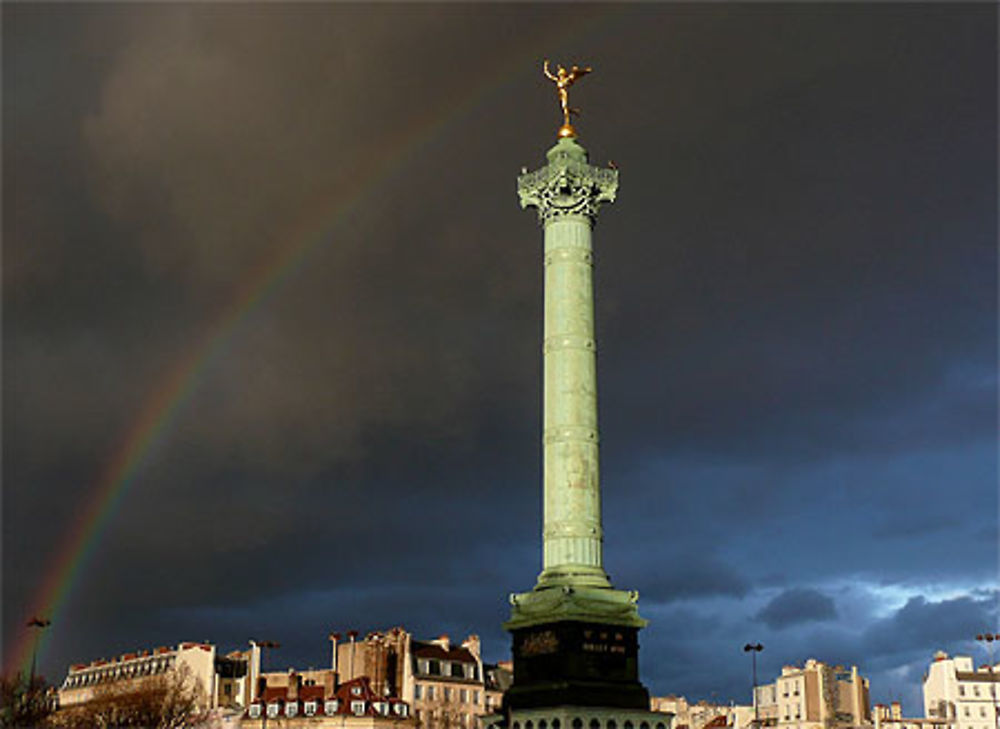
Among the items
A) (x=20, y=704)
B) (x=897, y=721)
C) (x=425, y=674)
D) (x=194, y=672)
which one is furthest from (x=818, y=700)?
(x=20, y=704)

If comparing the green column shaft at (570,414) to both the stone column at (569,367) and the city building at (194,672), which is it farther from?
the city building at (194,672)

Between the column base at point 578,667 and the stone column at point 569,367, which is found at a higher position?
the stone column at point 569,367

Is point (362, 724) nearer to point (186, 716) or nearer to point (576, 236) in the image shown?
point (186, 716)

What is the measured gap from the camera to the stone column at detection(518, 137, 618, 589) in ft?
196

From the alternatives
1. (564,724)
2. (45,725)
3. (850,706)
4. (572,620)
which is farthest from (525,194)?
(850,706)

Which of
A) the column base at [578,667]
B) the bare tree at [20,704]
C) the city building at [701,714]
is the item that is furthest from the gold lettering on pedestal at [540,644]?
the city building at [701,714]

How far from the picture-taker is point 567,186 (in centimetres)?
6731

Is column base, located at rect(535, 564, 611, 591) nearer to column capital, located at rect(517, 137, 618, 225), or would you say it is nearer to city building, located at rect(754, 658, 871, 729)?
column capital, located at rect(517, 137, 618, 225)

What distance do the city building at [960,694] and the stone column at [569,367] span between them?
115260 millimetres

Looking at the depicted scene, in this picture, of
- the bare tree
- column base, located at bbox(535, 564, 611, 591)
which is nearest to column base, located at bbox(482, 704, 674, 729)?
column base, located at bbox(535, 564, 611, 591)

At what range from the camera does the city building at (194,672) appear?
5017 inches

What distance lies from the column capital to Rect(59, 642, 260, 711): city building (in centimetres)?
6782

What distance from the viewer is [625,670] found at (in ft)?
192

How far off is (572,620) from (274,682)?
272 ft
